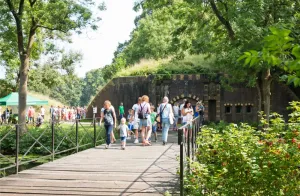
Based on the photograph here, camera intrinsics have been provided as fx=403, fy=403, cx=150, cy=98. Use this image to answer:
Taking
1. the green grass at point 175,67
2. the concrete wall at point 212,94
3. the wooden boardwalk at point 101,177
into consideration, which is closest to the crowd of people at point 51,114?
the green grass at point 175,67

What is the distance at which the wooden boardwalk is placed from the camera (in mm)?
6559

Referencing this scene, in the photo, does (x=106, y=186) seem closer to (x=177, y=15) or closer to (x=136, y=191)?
(x=136, y=191)

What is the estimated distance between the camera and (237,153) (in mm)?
5922

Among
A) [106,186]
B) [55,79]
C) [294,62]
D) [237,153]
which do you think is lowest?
[106,186]

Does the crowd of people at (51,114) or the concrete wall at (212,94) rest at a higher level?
the concrete wall at (212,94)

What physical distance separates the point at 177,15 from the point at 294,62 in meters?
18.0

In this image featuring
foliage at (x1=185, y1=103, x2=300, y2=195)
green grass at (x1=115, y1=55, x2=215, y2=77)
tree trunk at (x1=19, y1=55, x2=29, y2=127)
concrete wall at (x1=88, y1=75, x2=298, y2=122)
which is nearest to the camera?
foliage at (x1=185, y1=103, x2=300, y2=195)

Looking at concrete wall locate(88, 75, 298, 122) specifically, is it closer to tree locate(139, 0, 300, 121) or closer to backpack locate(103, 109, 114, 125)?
tree locate(139, 0, 300, 121)

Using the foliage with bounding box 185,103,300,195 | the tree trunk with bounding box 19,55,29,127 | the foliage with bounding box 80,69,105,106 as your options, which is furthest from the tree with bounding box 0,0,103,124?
the foliage with bounding box 80,69,105,106

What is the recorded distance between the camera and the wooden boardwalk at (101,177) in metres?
6.56

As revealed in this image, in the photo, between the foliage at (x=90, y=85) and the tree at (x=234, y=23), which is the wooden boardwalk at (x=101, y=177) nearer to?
the tree at (x=234, y=23)

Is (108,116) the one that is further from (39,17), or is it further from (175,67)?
(175,67)

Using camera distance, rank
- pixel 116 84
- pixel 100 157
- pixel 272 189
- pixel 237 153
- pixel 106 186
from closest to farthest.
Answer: pixel 272 189 < pixel 237 153 < pixel 106 186 < pixel 100 157 < pixel 116 84

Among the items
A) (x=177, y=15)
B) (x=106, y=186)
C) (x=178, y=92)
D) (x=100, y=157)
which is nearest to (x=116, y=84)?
(x=178, y=92)
